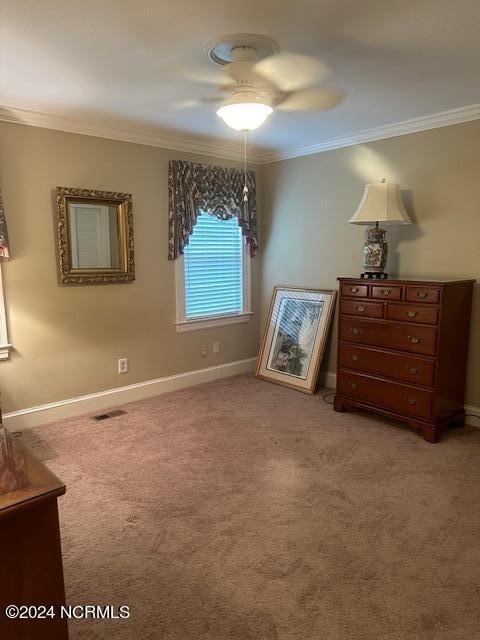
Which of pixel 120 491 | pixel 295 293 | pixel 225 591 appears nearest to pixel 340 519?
pixel 225 591

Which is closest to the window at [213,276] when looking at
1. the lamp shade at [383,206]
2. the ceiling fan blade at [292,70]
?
the lamp shade at [383,206]

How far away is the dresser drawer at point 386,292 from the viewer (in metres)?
3.32

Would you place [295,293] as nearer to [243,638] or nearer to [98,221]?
[98,221]

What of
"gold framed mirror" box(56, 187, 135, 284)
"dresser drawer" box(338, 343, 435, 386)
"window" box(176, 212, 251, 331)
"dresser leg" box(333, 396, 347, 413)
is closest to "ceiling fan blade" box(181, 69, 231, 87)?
"gold framed mirror" box(56, 187, 135, 284)

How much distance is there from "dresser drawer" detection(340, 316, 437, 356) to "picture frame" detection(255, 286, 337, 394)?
649mm

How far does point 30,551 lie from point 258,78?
260 centimetres

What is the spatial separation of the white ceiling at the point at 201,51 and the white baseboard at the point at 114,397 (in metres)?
2.31

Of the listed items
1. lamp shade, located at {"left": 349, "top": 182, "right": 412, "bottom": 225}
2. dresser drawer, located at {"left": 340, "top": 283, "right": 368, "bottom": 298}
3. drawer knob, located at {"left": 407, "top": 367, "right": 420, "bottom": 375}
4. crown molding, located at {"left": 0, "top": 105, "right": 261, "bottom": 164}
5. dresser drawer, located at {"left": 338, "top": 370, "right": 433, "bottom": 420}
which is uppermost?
crown molding, located at {"left": 0, "top": 105, "right": 261, "bottom": 164}

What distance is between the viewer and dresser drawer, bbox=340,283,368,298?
11.6 ft

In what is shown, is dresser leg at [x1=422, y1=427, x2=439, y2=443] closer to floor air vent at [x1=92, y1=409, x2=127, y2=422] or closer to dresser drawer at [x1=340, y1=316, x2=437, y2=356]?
dresser drawer at [x1=340, y1=316, x2=437, y2=356]

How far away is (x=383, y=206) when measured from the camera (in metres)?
3.43

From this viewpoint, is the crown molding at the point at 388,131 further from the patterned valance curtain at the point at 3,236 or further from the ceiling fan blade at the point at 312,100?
the patterned valance curtain at the point at 3,236

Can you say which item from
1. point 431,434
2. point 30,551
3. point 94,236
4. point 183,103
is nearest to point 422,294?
point 431,434

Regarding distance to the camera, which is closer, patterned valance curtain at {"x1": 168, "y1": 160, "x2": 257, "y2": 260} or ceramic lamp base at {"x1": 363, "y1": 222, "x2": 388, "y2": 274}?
ceramic lamp base at {"x1": 363, "y1": 222, "x2": 388, "y2": 274}
